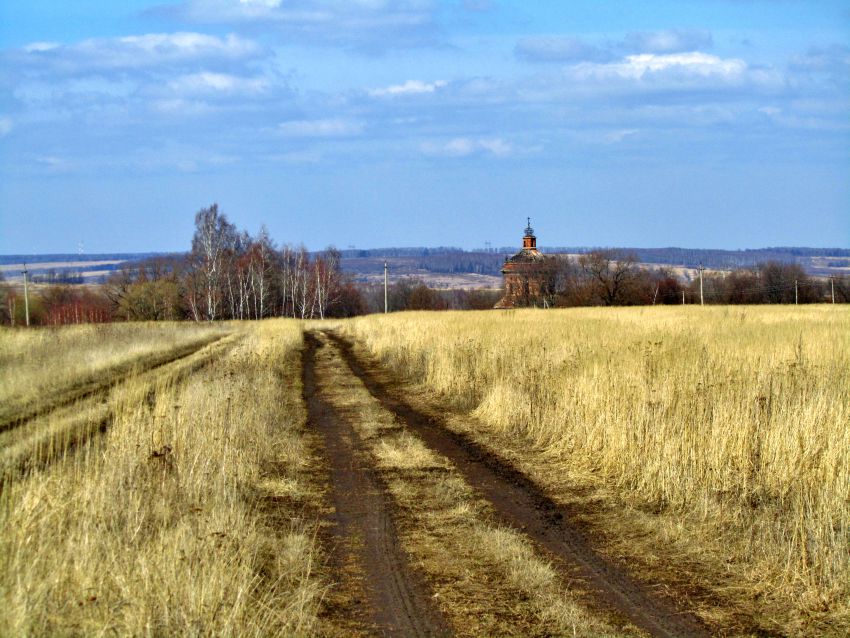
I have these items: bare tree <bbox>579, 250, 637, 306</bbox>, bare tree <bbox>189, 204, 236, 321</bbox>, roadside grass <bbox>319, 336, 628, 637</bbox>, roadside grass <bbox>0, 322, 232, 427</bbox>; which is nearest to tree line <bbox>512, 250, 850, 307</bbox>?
bare tree <bbox>579, 250, 637, 306</bbox>

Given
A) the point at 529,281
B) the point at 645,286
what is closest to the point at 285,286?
the point at 529,281

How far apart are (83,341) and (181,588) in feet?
78.0

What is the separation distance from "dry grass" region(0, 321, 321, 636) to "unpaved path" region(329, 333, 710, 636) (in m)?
1.85

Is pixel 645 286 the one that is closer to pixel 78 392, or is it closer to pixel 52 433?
pixel 78 392

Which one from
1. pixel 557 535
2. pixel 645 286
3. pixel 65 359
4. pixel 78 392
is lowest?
pixel 557 535

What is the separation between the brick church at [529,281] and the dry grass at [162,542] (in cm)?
7161

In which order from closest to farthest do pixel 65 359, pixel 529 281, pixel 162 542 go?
pixel 162 542 < pixel 65 359 < pixel 529 281

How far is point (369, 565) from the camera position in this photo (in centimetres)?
603

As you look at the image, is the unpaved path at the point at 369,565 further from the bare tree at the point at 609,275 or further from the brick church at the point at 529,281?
the brick church at the point at 529,281

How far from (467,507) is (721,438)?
8.76ft

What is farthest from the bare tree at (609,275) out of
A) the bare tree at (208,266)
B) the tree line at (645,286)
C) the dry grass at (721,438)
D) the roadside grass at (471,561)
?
the roadside grass at (471,561)

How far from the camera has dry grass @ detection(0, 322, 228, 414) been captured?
52.5ft

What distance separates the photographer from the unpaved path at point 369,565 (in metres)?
4.98

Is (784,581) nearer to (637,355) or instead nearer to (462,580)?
(462,580)
